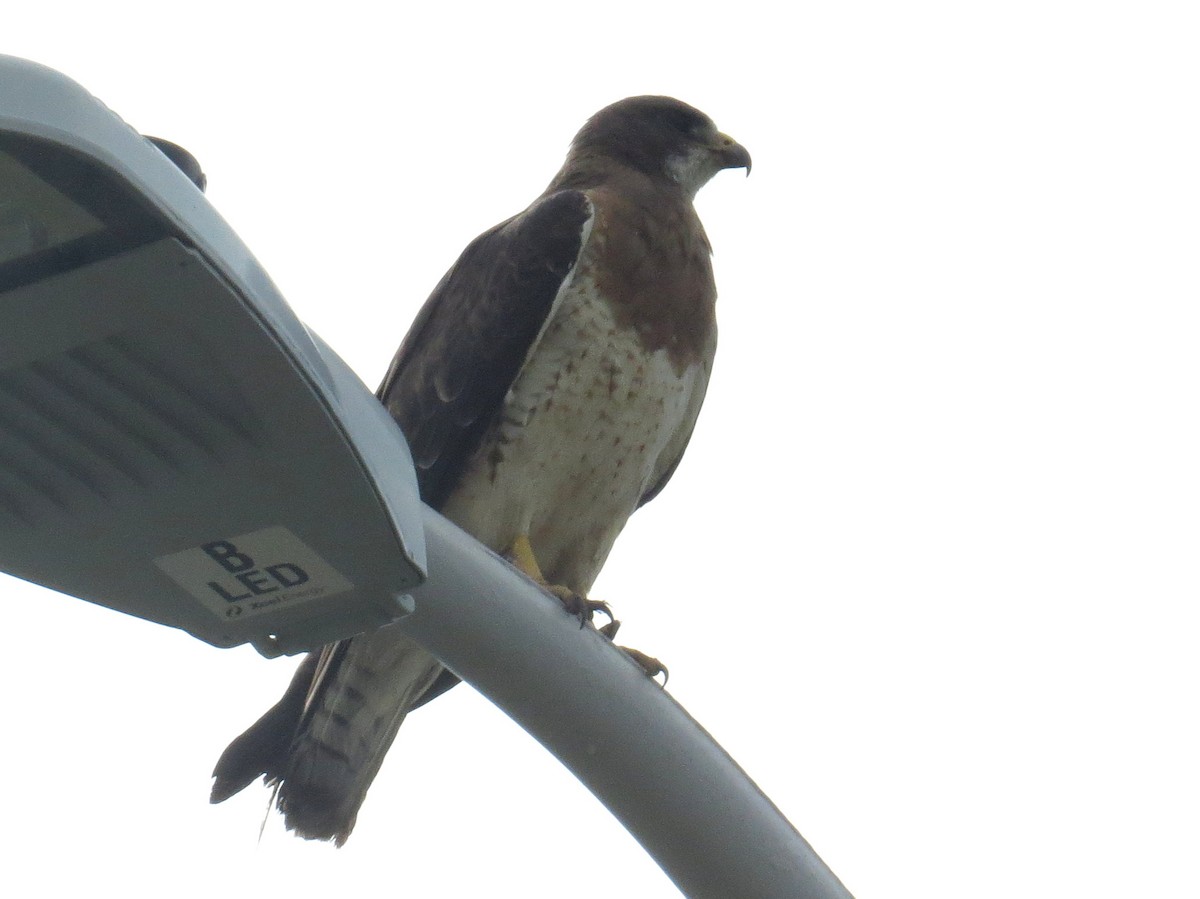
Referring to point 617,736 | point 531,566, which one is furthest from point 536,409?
point 617,736

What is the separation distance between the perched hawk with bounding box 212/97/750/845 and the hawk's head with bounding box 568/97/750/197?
0.74 m

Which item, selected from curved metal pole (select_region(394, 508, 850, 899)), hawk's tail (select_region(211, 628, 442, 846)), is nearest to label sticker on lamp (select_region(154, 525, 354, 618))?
curved metal pole (select_region(394, 508, 850, 899))

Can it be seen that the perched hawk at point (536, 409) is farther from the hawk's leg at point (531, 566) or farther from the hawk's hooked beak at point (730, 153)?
the hawk's hooked beak at point (730, 153)

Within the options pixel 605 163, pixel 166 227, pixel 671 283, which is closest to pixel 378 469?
pixel 166 227

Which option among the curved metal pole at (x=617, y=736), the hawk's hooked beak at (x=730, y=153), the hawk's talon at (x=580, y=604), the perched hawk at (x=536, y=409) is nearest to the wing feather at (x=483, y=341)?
the perched hawk at (x=536, y=409)

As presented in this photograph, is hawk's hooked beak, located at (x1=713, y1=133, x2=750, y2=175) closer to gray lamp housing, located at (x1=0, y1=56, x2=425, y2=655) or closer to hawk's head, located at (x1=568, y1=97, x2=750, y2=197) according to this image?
hawk's head, located at (x1=568, y1=97, x2=750, y2=197)

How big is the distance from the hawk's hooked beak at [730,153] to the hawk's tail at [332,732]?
2109 mm

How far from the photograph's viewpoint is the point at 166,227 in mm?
1658

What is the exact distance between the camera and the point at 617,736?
8.12 feet

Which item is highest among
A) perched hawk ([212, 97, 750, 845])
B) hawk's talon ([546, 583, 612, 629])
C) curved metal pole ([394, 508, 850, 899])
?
perched hawk ([212, 97, 750, 845])

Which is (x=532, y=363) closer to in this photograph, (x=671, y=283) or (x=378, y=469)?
(x=671, y=283)

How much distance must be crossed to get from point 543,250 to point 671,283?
0.40 meters

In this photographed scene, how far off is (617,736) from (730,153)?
3.65m

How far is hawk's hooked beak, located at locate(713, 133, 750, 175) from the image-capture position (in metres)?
5.80
